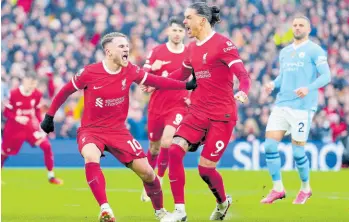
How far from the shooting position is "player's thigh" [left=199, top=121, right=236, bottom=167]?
10633mm

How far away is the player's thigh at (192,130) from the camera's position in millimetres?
10609

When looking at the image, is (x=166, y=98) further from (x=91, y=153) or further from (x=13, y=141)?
(x=13, y=141)

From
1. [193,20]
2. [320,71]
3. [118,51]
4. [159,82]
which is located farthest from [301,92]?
[118,51]

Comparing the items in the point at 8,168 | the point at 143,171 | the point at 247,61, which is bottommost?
the point at 8,168

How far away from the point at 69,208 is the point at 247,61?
15.2 m

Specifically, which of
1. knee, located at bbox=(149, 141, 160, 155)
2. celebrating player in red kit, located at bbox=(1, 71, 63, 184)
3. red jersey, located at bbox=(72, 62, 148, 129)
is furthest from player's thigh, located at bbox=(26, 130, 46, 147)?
red jersey, located at bbox=(72, 62, 148, 129)

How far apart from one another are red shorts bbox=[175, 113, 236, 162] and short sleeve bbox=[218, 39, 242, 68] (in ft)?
2.22

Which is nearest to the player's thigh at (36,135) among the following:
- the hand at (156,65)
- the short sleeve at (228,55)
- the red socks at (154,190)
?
the hand at (156,65)

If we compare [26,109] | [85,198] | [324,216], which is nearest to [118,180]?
[26,109]

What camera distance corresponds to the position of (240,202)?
542 inches

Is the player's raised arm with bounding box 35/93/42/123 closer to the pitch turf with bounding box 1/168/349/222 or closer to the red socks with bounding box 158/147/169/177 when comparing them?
the pitch turf with bounding box 1/168/349/222

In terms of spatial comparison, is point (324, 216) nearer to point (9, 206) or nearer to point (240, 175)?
point (9, 206)

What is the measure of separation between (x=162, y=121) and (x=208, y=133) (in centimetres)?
356

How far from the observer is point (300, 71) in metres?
13.7
